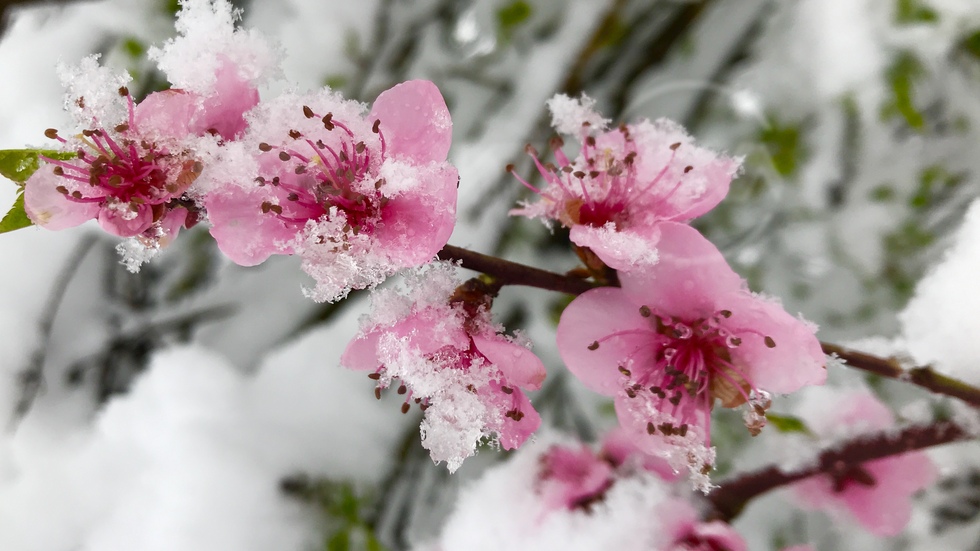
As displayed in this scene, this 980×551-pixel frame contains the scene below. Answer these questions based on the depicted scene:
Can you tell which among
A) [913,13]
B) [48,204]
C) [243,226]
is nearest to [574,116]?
[243,226]

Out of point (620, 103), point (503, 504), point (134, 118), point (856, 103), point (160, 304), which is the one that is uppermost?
point (856, 103)

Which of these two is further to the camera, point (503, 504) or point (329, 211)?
point (503, 504)

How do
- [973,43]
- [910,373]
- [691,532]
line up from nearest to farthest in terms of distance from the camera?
[910,373], [691,532], [973,43]

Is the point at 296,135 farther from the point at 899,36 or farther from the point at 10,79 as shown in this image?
the point at 899,36

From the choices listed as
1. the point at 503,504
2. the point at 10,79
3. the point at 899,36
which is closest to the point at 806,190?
the point at 899,36

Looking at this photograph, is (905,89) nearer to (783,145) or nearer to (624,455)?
(783,145)

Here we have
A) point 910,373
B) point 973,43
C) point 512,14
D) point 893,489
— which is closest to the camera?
point 910,373

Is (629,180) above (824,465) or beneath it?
above
